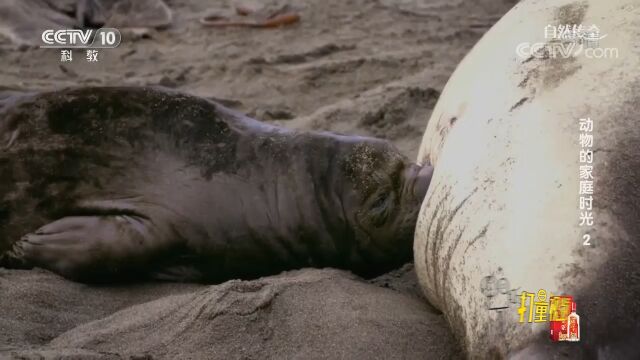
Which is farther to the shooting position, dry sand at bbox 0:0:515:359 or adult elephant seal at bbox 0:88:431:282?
adult elephant seal at bbox 0:88:431:282

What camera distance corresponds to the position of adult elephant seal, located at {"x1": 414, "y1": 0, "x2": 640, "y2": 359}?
1.52 m

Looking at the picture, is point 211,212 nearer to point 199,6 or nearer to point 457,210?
point 457,210

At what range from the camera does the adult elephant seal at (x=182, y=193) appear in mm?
2523

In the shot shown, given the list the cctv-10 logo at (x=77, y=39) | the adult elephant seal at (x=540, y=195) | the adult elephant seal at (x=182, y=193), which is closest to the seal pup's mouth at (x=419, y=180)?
the adult elephant seal at (x=182, y=193)

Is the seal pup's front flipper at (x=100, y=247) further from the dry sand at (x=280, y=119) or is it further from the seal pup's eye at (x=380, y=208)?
the seal pup's eye at (x=380, y=208)

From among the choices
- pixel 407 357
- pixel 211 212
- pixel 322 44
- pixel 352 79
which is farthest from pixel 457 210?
pixel 322 44

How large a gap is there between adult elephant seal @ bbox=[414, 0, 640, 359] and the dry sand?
9.5 inches

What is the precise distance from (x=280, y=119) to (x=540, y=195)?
2.37 metres

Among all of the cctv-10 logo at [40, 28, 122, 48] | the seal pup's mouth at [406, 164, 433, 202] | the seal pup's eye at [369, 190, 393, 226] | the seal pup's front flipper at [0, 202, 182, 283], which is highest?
the cctv-10 logo at [40, 28, 122, 48]

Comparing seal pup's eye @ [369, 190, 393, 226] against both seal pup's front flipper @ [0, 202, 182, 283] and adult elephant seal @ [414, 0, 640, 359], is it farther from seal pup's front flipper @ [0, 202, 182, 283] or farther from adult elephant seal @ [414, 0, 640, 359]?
seal pup's front flipper @ [0, 202, 182, 283]

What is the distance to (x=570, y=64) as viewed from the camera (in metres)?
1.92

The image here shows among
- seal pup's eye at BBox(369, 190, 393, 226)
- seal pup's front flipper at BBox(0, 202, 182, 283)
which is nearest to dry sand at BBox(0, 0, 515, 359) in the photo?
seal pup's front flipper at BBox(0, 202, 182, 283)

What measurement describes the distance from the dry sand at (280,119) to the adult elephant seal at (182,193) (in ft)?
0.31

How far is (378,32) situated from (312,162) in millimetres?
2741
